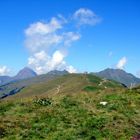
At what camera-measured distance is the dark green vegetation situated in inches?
1035

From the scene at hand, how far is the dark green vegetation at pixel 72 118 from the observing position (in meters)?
26.3

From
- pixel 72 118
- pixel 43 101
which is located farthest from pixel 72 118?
pixel 43 101

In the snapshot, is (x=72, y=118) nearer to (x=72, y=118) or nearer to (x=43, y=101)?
(x=72, y=118)

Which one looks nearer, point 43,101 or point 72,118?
point 72,118

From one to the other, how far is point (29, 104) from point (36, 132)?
8445 mm

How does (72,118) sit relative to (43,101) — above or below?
below

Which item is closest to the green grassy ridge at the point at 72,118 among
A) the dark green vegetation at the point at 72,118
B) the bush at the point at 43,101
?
the dark green vegetation at the point at 72,118

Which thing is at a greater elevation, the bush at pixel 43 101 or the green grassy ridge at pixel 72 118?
the bush at pixel 43 101

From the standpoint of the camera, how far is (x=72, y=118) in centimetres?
3017

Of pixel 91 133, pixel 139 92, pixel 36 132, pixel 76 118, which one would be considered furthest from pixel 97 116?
pixel 139 92

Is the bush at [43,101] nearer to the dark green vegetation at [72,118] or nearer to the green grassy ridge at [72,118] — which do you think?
the dark green vegetation at [72,118]

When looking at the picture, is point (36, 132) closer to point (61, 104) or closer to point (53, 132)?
point (53, 132)

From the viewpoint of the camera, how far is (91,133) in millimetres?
26656

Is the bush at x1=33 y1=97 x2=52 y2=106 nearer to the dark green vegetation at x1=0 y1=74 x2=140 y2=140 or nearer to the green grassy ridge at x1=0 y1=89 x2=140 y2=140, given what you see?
the dark green vegetation at x1=0 y1=74 x2=140 y2=140
